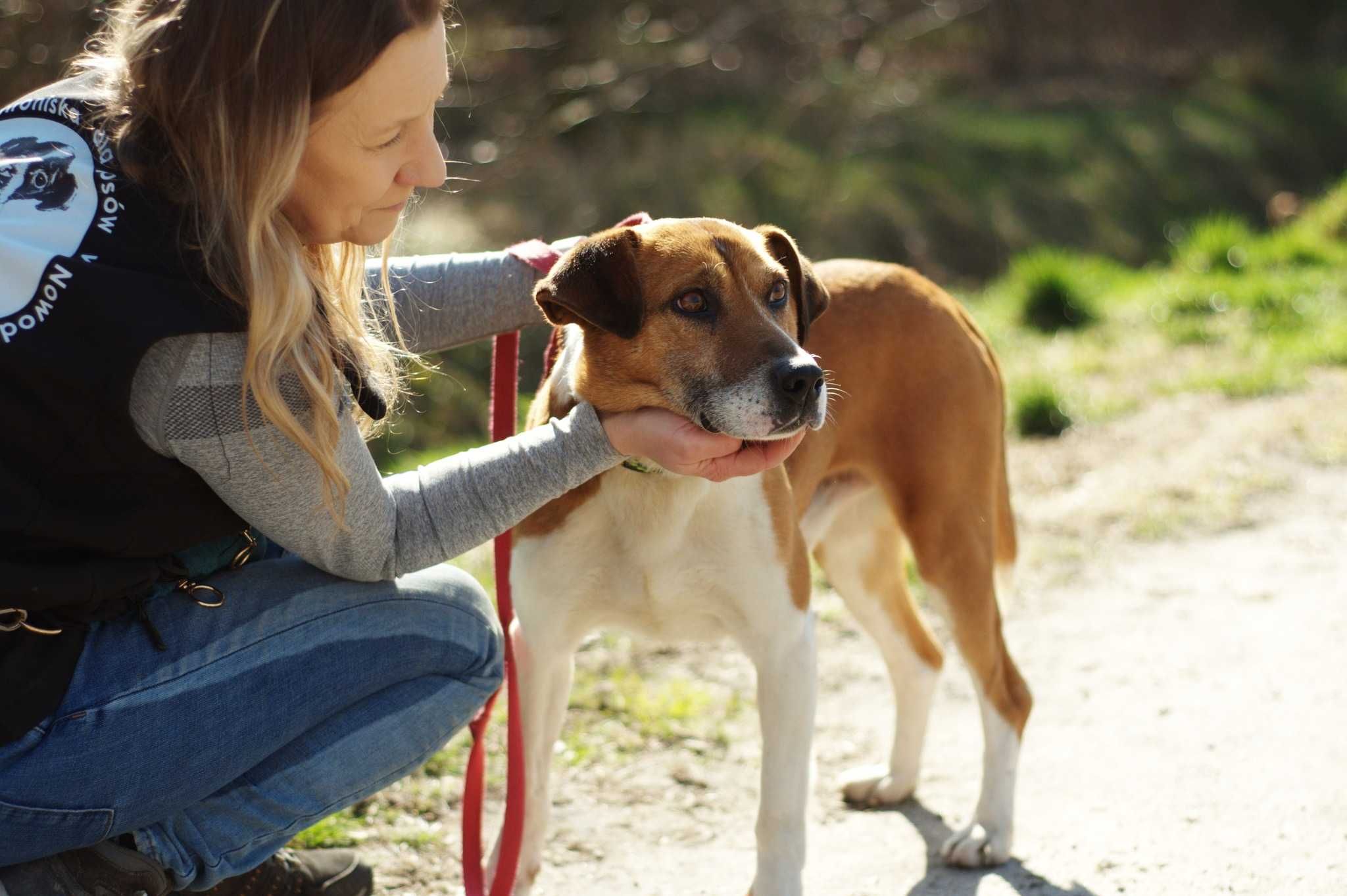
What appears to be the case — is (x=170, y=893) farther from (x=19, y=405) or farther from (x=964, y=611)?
(x=964, y=611)

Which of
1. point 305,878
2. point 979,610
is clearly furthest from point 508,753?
point 979,610

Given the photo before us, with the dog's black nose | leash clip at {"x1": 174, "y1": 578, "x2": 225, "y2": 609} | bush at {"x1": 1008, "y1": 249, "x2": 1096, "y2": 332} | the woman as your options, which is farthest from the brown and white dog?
bush at {"x1": 1008, "y1": 249, "x2": 1096, "y2": 332}

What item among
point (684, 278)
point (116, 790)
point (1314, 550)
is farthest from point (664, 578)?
point (1314, 550)

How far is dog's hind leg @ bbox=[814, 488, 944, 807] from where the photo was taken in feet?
12.1

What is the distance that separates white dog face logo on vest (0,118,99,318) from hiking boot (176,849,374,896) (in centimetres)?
129

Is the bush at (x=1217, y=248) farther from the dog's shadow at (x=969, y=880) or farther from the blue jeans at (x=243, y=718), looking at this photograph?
the blue jeans at (x=243, y=718)

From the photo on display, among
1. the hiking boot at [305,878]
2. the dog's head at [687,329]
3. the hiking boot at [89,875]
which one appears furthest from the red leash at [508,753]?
the hiking boot at [89,875]

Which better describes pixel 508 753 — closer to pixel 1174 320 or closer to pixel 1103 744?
A: pixel 1103 744

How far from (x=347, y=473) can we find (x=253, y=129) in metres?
0.60

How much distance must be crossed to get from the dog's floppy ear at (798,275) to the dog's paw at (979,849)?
4.17ft

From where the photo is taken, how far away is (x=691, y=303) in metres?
2.70

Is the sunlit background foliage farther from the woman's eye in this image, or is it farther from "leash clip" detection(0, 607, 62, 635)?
"leash clip" detection(0, 607, 62, 635)

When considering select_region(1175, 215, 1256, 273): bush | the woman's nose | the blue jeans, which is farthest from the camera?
select_region(1175, 215, 1256, 273): bush

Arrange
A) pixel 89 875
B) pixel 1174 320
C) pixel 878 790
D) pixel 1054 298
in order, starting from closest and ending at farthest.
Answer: pixel 89 875 → pixel 878 790 → pixel 1174 320 → pixel 1054 298
